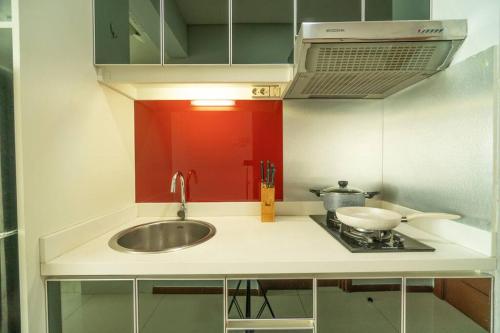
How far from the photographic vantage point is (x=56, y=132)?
3.20 ft

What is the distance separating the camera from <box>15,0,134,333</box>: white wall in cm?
84

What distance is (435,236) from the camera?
3.88 ft

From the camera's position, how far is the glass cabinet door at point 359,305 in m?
0.94

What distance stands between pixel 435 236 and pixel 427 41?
2.90 ft

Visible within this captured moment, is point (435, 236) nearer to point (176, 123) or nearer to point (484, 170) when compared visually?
point (484, 170)

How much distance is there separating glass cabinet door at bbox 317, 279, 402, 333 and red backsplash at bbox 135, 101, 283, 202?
76 cm

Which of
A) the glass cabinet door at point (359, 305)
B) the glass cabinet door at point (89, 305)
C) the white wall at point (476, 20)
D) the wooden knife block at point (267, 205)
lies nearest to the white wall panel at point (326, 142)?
the wooden knife block at point (267, 205)

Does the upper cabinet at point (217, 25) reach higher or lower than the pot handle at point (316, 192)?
higher

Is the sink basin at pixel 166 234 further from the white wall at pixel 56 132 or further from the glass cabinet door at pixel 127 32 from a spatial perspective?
the glass cabinet door at pixel 127 32

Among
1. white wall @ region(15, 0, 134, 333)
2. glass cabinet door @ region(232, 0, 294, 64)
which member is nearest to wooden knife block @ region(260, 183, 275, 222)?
glass cabinet door @ region(232, 0, 294, 64)

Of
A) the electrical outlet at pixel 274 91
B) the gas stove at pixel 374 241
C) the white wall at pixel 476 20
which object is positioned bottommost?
the gas stove at pixel 374 241

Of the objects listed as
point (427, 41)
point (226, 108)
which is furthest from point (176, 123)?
point (427, 41)

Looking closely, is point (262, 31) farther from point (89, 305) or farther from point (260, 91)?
point (89, 305)

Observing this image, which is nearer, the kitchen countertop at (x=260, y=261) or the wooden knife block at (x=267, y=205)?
the kitchen countertop at (x=260, y=261)
